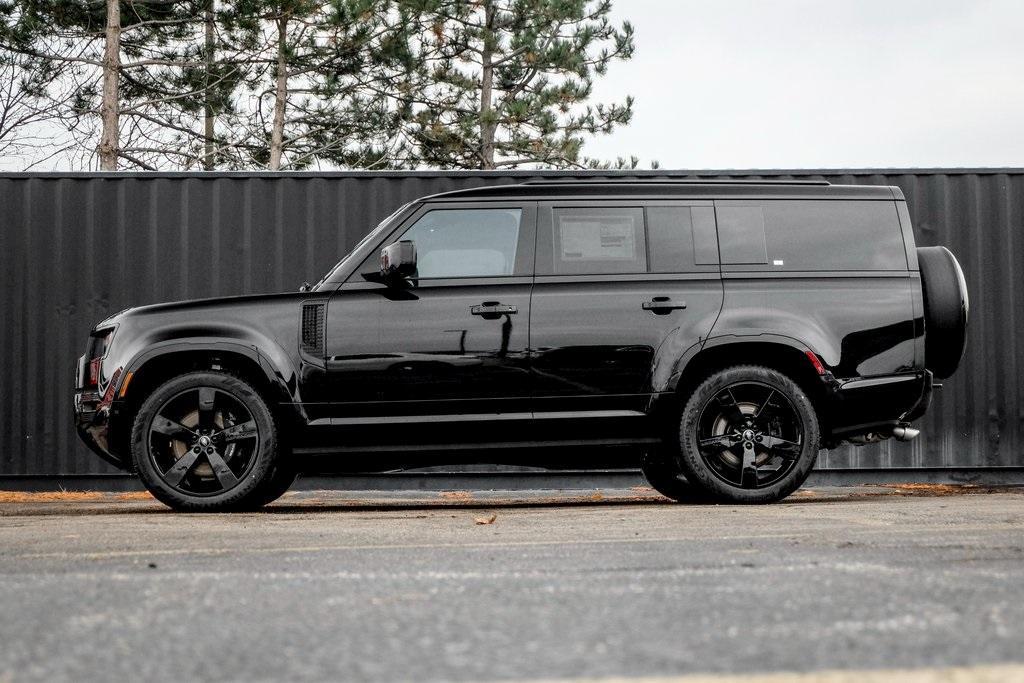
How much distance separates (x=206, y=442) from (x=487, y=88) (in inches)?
836

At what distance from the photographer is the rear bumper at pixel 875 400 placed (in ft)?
22.8

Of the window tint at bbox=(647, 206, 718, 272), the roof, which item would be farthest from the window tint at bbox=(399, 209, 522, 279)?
the window tint at bbox=(647, 206, 718, 272)

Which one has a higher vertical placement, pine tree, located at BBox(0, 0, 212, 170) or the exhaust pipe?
pine tree, located at BBox(0, 0, 212, 170)

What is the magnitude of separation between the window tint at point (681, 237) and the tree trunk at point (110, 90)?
1962 cm

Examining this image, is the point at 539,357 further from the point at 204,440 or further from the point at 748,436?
the point at 204,440

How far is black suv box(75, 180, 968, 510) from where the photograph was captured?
6.82 m

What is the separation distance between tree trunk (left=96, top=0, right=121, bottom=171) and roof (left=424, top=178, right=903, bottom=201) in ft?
62.8

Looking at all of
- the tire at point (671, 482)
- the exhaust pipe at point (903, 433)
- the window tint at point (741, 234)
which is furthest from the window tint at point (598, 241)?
the exhaust pipe at point (903, 433)

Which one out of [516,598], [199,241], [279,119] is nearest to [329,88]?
[279,119]

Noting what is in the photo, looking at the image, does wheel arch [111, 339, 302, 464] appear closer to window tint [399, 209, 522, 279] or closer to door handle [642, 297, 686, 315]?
window tint [399, 209, 522, 279]

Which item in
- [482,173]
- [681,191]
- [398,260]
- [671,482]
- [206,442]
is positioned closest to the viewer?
[398,260]

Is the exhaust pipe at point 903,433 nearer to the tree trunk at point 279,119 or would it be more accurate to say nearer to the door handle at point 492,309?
the door handle at point 492,309

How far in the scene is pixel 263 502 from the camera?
7.25 metres

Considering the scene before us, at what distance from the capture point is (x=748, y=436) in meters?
6.95
